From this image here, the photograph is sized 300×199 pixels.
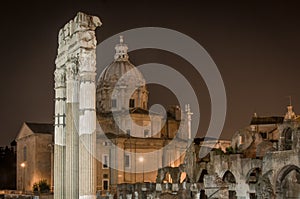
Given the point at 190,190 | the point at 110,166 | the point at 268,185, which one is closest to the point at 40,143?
the point at 110,166

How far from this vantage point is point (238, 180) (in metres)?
33.5

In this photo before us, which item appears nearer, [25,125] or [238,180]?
[238,180]

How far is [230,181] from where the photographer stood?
115 ft

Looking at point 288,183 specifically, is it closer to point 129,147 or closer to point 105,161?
point 129,147

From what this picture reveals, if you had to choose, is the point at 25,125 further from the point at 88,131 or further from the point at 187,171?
the point at 88,131

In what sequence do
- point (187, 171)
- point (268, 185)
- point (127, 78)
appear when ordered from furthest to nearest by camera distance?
point (127, 78) < point (187, 171) < point (268, 185)

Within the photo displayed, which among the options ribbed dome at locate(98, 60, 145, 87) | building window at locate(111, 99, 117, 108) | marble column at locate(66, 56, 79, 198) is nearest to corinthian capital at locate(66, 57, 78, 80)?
marble column at locate(66, 56, 79, 198)

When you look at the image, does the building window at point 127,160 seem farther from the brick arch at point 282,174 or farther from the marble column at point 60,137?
the marble column at point 60,137

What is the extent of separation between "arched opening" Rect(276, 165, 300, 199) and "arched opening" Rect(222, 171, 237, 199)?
10.9 feet

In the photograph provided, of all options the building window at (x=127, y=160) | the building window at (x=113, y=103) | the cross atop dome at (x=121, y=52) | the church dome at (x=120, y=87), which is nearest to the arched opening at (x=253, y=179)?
the building window at (x=127, y=160)

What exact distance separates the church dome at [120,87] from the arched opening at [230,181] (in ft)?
57.7

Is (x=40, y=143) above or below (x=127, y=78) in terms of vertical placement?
below

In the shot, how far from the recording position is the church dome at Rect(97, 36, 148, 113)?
51500 millimetres

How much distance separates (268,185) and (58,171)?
12139mm
